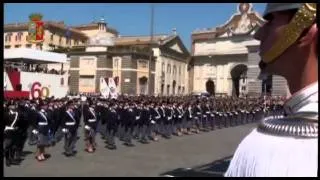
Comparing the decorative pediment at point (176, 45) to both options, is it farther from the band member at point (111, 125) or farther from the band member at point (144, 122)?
the band member at point (111, 125)

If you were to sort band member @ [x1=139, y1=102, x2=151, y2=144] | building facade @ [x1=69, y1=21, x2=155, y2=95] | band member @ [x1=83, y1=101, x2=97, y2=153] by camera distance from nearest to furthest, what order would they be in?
band member @ [x1=83, y1=101, x2=97, y2=153]
band member @ [x1=139, y1=102, x2=151, y2=144]
building facade @ [x1=69, y1=21, x2=155, y2=95]

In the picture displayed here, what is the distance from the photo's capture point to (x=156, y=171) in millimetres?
10883

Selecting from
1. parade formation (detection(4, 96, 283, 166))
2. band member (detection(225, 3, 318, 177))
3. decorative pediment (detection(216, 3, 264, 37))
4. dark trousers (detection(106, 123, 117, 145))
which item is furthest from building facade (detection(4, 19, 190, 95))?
band member (detection(225, 3, 318, 177))

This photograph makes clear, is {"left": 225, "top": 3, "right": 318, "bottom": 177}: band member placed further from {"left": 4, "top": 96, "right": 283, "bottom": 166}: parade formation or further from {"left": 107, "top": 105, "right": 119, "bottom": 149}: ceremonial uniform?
{"left": 107, "top": 105, "right": 119, "bottom": 149}: ceremonial uniform

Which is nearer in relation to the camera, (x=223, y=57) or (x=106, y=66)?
(x=106, y=66)

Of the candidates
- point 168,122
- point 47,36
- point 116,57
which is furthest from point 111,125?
point 47,36

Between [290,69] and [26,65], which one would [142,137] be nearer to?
[290,69]

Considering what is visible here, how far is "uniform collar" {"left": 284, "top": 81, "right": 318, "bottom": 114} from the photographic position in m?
1.57

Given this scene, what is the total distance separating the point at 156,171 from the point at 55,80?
24455 millimetres

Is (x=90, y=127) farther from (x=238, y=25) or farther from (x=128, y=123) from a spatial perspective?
(x=238, y=25)

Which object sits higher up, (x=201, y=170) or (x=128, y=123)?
(x=128, y=123)

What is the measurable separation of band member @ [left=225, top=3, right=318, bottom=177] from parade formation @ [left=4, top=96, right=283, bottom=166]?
7.54 metres

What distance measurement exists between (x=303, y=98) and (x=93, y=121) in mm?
13268

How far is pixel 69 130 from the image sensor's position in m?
13.9
